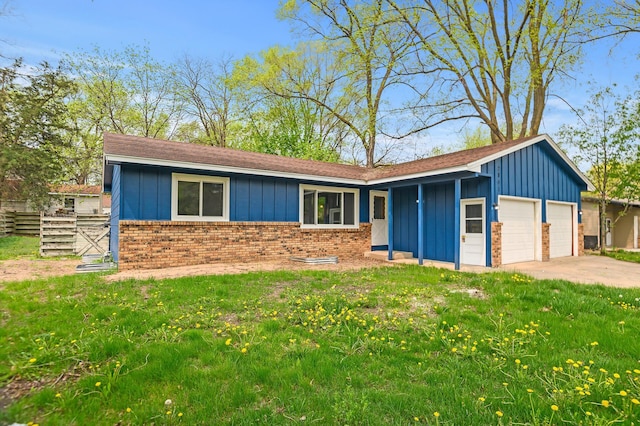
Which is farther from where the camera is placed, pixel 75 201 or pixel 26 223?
pixel 75 201

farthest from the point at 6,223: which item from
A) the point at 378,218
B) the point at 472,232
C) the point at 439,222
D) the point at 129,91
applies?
the point at 472,232

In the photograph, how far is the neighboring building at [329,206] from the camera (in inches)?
352

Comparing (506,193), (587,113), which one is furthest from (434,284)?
(587,113)

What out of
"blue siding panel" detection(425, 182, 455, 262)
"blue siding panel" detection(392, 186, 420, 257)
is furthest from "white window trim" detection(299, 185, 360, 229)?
"blue siding panel" detection(425, 182, 455, 262)

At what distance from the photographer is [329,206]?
12.4m

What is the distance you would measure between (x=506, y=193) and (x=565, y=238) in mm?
4859

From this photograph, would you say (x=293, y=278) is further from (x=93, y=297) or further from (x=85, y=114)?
(x=85, y=114)

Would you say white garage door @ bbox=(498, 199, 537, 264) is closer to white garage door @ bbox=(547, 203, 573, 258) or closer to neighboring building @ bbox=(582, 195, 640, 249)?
white garage door @ bbox=(547, 203, 573, 258)

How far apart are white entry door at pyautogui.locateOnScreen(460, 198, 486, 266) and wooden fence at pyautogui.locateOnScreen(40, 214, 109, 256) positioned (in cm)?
1222

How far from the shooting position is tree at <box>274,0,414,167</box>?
1742 cm

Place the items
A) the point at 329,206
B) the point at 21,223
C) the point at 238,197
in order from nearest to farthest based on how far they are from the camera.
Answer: the point at 238,197
the point at 329,206
the point at 21,223

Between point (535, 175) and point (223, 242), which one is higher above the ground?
point (535, 175)

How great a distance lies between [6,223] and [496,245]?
27334mm

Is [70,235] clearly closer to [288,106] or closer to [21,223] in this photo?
[21,223]
